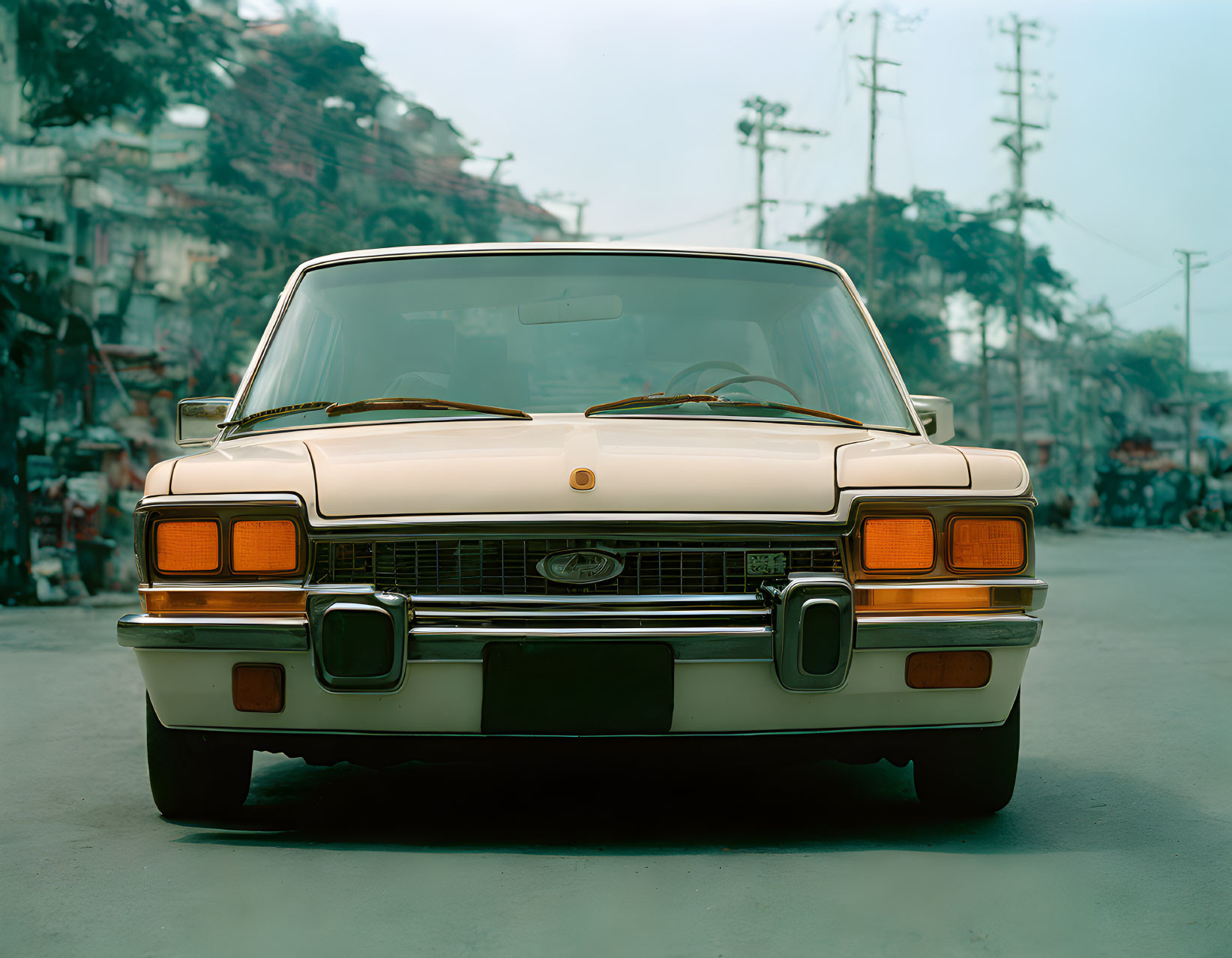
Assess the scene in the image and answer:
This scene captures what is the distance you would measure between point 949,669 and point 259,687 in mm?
1632

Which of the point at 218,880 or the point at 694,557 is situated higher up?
the point at 694,557

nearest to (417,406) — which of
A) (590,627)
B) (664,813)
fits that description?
(590,627)

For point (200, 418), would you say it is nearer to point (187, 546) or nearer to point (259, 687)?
point (187, 546)

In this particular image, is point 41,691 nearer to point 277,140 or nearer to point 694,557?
point 694,557

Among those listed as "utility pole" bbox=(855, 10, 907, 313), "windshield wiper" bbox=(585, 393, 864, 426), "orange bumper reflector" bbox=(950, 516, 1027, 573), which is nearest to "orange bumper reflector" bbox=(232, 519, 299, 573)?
"windshield wiper" bbox=(585, 393, 864, 426)

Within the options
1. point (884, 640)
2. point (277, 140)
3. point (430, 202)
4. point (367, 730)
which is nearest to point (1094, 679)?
point (884, 640)

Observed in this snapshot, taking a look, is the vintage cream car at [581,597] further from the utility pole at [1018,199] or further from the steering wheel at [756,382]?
the utility pole at [1018,199]

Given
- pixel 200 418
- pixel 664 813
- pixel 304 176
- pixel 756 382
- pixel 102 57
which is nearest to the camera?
pixel 664 813

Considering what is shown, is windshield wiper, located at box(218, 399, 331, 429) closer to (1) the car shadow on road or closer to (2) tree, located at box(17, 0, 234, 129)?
(1) the car shadow on road

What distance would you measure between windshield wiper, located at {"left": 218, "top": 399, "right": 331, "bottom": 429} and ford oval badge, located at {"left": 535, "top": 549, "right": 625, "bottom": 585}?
1.04 m

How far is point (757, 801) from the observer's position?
4.03 meters

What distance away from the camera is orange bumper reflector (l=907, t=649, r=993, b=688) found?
330cm

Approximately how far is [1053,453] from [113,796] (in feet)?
164

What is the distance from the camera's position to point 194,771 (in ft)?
12.0
